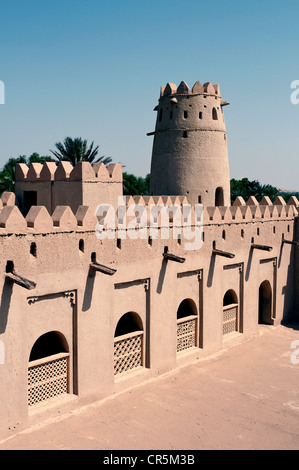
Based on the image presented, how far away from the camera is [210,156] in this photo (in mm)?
17016

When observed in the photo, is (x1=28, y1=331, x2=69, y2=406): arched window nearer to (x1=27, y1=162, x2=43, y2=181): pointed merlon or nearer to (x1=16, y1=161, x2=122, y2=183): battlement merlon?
→ (x1=16, y1=161, x2=122, y2=183): battlement merlon

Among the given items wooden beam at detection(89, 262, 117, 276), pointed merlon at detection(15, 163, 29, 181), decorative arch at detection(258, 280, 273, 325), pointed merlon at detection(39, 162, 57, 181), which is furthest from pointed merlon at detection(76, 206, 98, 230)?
decorative arch at detection(258, 280, 273, 325)

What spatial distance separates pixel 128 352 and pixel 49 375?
7.41 feet

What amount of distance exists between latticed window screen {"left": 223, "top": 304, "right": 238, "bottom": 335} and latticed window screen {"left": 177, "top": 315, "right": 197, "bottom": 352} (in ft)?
5.08

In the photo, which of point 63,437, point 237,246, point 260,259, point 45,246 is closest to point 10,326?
point 45,246

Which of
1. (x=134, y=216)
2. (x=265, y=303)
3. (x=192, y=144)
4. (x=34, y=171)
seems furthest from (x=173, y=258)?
(x=192, y=144)

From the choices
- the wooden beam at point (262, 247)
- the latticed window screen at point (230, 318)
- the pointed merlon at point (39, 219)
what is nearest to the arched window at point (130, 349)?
the pointed merlon at point (39, 219)

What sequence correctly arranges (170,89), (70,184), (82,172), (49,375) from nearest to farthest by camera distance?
(49,375), (82,172), (70,184), (170,89)

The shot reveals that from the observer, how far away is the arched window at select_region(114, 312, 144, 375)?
35.0 ft

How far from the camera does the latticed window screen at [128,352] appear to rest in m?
10.7

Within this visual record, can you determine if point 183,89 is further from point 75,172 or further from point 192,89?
point 75,172

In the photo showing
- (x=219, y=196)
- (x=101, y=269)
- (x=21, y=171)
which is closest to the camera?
(x=101, y=269)

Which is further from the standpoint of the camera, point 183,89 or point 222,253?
point 183,89

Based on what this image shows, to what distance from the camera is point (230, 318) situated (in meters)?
14.2
